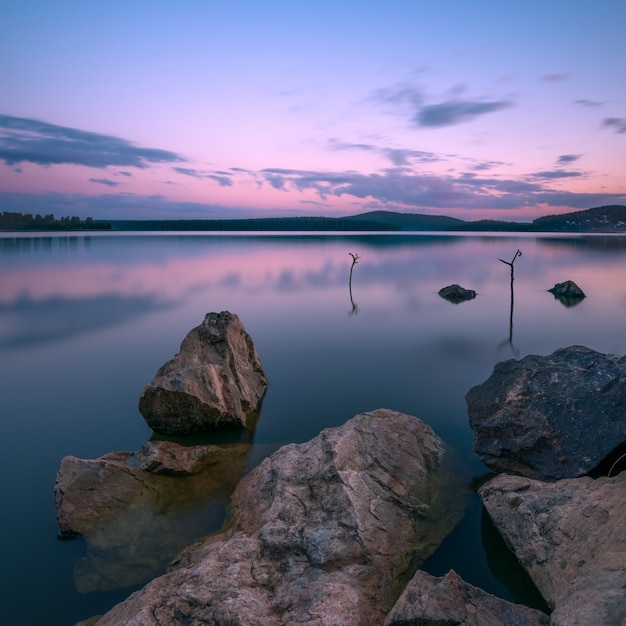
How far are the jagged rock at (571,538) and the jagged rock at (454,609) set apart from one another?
400 millimetres

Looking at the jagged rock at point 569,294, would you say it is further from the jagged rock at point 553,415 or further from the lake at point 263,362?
the jagged rock at point 553,415

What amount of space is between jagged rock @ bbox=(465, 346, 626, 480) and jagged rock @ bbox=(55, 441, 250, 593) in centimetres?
505

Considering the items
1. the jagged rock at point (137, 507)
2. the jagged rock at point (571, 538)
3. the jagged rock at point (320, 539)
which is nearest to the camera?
the jagged rock at point (571, 538)

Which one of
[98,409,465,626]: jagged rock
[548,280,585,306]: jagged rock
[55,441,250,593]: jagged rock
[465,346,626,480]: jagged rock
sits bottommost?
[55,441,250,593]: jagged rock

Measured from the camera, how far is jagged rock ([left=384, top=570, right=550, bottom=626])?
441 cm

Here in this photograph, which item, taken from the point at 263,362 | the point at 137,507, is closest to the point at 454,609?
the point at 137,507

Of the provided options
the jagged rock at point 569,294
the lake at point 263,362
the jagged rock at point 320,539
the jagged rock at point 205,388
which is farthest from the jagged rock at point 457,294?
the jagged rock at point 320,539

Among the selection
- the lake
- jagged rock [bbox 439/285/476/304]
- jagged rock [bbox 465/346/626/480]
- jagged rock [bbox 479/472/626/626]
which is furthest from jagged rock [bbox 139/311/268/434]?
jagged rock [bbox 439/285/476/304]

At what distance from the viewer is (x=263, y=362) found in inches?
660

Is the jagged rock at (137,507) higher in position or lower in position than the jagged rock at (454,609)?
lower

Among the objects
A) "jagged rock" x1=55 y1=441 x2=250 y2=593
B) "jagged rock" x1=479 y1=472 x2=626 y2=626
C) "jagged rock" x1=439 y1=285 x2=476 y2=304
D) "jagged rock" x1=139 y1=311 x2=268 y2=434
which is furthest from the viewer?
"jagged rock" x1=439 y1=285 x2=476 y2=304

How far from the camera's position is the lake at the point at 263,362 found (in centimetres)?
673

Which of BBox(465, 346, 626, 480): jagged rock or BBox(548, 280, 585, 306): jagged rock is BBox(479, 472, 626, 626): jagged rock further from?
BBox(548, 280, 585, 306): jagged rock

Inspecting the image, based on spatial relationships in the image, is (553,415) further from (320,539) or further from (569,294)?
(569,294)
